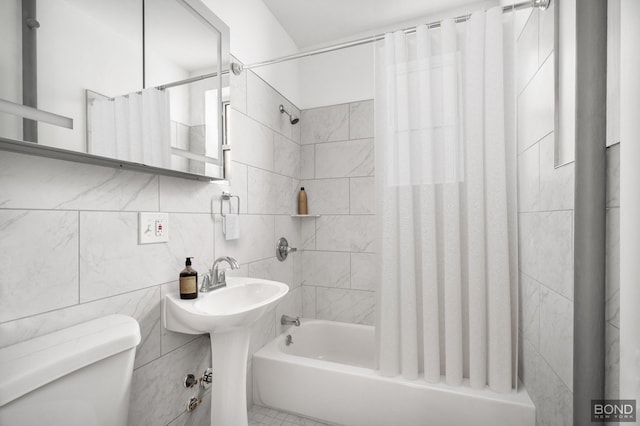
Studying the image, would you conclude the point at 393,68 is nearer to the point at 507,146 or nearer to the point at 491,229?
the point at 507,146

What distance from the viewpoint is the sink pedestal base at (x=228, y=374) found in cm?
128

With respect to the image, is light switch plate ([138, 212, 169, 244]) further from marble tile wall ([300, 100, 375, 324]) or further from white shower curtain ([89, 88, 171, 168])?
marble tile wall ([300, 100, 375, 324])

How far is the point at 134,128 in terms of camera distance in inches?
40.8

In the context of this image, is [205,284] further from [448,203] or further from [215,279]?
[448,203]

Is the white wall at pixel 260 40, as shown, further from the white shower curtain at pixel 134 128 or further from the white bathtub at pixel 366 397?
the white bathtub at pixel 366 397

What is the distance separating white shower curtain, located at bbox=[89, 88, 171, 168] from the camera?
0.91 m

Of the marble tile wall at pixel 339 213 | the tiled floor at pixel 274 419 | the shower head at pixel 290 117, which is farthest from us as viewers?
the marble tile wall at pixel 339 213

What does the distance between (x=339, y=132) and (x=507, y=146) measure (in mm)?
1265

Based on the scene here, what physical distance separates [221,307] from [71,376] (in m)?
0.61

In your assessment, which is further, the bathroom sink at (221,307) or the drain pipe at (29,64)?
the bathroom sink at (221,307)

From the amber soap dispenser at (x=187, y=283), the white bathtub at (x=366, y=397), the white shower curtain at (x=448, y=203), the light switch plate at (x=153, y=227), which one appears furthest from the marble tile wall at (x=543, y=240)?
the light switch plate at (x=153, y=227)

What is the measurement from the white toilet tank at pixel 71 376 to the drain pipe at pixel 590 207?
133cm

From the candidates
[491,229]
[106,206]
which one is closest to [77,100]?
[106,206]

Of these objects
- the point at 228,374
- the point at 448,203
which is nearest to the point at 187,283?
the point at 228,374
